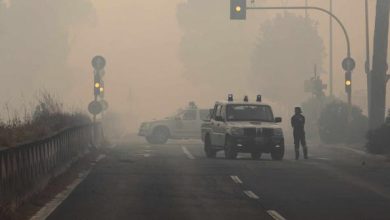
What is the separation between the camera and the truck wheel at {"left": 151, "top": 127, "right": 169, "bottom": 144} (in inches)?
2052

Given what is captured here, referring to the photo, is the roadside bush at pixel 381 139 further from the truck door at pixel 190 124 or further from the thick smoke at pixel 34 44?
the thick smoke at pixel 34 44

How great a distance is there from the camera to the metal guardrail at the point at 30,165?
15.3m

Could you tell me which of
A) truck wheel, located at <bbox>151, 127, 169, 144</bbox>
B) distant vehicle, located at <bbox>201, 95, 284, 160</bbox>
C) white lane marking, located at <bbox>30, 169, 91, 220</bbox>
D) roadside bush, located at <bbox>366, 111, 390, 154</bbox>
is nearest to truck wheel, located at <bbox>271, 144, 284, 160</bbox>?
distant vehicle, located at <bbox>201, 95, 284, 160</bbox>

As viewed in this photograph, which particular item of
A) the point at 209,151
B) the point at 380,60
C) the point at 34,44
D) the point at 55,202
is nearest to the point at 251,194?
the point at 55,202

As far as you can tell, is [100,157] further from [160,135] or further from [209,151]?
[160,135]

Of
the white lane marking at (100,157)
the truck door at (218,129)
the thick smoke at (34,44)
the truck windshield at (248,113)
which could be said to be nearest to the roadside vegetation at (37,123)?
the white lane marking at (100,157)

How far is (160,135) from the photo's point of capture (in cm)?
5238

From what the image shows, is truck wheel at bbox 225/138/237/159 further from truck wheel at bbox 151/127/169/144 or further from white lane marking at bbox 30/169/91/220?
truck wheel at bbox 151/127/169/144

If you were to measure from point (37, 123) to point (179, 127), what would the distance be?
1036 inches

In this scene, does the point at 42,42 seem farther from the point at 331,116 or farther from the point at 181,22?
the point at 331,116

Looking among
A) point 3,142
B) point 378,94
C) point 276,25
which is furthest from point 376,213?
point 276,25

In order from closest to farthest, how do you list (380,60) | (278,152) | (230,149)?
(230,149), (278,152), (380,60)

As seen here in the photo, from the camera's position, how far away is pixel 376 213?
16.3 metres

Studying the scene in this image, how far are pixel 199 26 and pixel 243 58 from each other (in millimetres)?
8469
